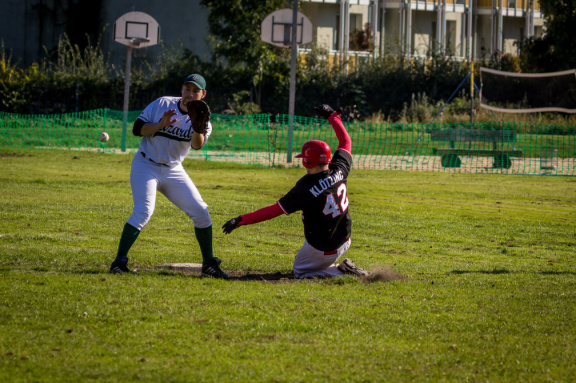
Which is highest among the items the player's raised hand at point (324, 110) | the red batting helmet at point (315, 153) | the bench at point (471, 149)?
the bench at point (471, 149)

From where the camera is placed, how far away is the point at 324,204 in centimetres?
720

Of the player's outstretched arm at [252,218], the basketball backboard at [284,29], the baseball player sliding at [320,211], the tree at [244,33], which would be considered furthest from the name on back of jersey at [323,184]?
the tree at [244,33]

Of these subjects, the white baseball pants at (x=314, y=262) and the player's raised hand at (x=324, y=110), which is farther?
the player's raised hand at (x=324, y=110)

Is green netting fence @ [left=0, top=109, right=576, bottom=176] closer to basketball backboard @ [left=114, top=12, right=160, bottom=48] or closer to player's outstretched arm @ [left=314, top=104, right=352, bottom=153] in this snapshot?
basketball backboard @ [left=114, top=12, right=160, bottom=48]

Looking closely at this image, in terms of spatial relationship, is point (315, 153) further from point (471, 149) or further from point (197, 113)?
point (471, 149)

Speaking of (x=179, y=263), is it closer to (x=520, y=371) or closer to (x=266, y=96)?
(x=520, y=371)

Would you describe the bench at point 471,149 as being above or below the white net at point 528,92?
below

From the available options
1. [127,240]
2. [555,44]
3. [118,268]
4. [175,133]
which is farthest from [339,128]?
[555,44]

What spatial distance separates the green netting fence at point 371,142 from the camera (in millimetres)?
22844

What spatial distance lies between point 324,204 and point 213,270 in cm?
130

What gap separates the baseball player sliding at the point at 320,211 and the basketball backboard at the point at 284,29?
638 inches

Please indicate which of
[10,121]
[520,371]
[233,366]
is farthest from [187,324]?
[10,121]

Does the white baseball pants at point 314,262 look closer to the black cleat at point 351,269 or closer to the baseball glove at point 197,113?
the black cleat at point 351,269

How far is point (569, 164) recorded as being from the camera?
2400 centimetres
